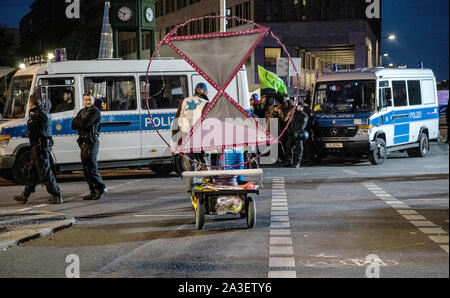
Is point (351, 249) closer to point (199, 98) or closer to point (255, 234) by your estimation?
point (255, 234)

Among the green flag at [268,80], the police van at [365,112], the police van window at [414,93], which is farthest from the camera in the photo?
the green flag at [268,80]

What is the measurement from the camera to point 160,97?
18312 mm

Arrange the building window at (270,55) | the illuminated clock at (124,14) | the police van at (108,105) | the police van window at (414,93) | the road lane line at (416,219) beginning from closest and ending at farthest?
the road lane line at (416,219) → the police van at (108,105) → the police van window at (414,93) → the illuminated clock at (124,14) → the building window at (270,55)

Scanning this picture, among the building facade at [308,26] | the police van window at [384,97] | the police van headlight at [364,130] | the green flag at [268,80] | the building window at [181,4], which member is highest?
the building window at [181,4]

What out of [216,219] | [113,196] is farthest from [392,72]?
[216,219]

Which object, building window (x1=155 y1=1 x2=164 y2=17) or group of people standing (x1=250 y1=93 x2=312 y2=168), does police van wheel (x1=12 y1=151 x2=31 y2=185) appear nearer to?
group of people standing (x1=250 y1=93 x2=312 y2=168)

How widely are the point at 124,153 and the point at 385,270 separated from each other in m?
12.0

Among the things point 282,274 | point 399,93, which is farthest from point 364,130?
point 282,274

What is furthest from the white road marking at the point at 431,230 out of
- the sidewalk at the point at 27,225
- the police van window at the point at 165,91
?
the police van window at the point at 165,91

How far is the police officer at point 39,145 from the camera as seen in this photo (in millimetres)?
13062

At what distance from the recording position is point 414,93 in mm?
23031

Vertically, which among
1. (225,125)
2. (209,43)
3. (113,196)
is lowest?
(113,196)

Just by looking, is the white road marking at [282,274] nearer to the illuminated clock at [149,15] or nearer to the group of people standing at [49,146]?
the group of people standing at [49,146]

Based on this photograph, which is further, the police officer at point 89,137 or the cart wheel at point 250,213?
the police officer at point 89,137
